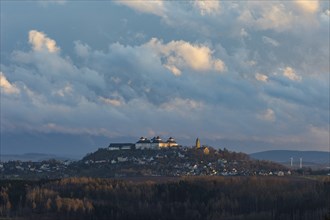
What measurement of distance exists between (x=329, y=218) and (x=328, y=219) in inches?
25.0

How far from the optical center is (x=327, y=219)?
126m

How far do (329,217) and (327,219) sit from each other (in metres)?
1.70

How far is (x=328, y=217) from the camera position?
422ft

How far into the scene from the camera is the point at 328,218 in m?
127

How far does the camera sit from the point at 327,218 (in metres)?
127

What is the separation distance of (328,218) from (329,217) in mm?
1133

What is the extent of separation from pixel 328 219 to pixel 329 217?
7.47ft

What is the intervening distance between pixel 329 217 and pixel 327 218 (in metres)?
0.73

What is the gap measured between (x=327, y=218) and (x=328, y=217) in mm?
1196

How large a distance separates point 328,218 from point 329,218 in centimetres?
57

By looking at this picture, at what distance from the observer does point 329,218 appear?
4973 inches

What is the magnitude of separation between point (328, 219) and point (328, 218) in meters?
1.15

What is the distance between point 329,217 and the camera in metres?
128
